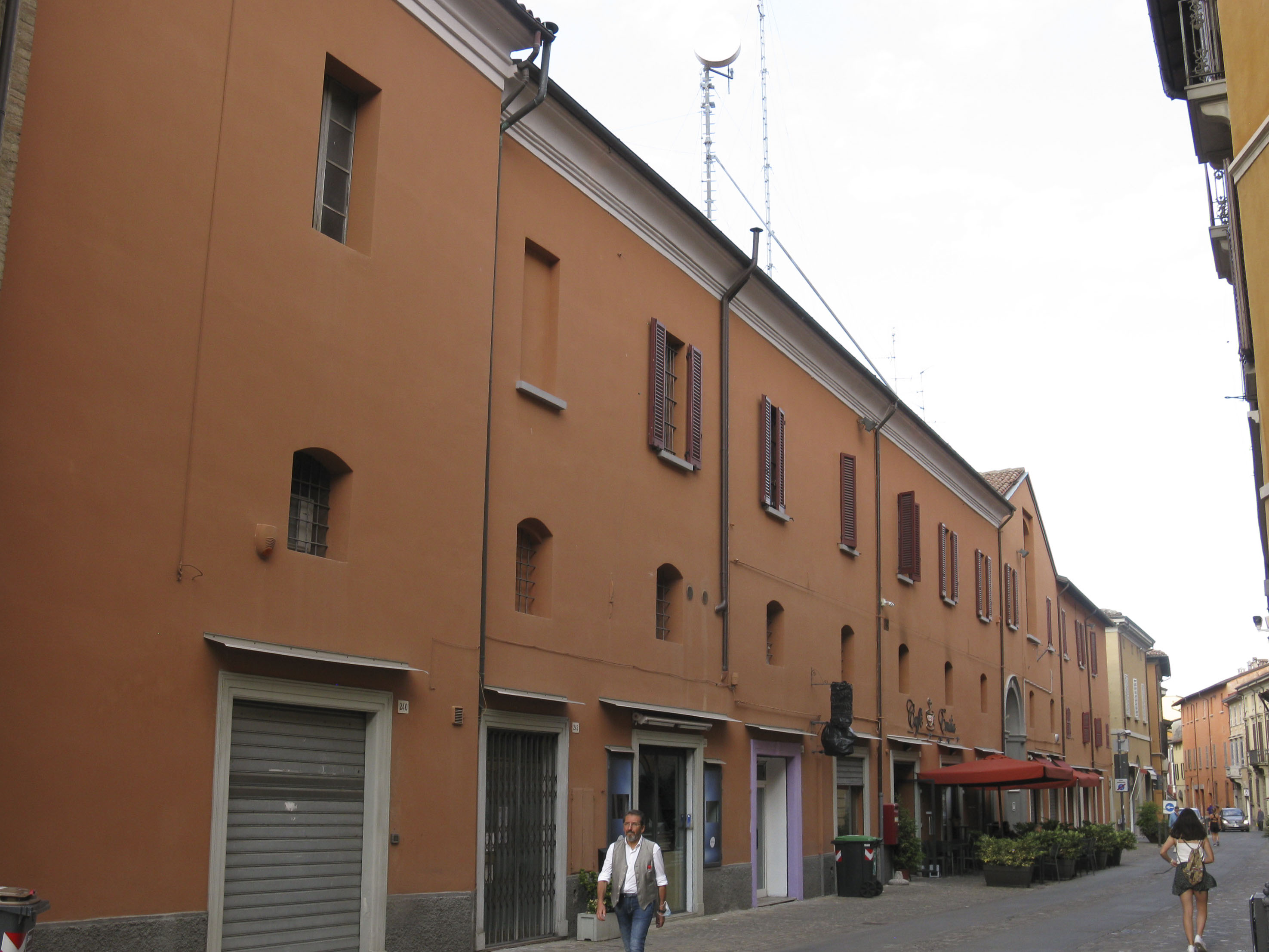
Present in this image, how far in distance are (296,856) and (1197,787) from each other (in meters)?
115

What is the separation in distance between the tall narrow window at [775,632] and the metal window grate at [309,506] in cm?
1055

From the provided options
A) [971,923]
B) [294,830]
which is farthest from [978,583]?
[294,830]

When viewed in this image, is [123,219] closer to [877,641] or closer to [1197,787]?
[877,641]

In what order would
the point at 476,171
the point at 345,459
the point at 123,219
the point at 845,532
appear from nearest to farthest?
the point at 123,219 < the point at 345,459 < the point at 476,171 < the point at 845,532

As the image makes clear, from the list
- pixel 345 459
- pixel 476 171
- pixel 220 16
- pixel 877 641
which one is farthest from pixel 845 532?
pixel 220 16

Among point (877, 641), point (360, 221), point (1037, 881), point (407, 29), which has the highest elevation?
point (407, 29)

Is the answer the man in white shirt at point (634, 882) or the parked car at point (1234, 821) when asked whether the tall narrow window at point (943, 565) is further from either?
the parked car at point (1234, 821)

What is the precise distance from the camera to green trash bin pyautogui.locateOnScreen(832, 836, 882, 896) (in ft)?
72.0

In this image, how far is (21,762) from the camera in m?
8.55

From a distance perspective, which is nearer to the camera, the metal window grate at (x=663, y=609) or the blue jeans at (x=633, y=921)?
the blue jeans at (x=633, y=921)

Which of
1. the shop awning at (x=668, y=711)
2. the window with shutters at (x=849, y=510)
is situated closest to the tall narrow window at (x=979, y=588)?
the window with shutters at (x=849, y=510)

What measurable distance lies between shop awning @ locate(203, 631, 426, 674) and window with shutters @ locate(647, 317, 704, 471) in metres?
6.13

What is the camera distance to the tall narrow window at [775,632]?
2088 cm

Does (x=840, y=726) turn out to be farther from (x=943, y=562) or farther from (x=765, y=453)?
(x=943, y=562)
